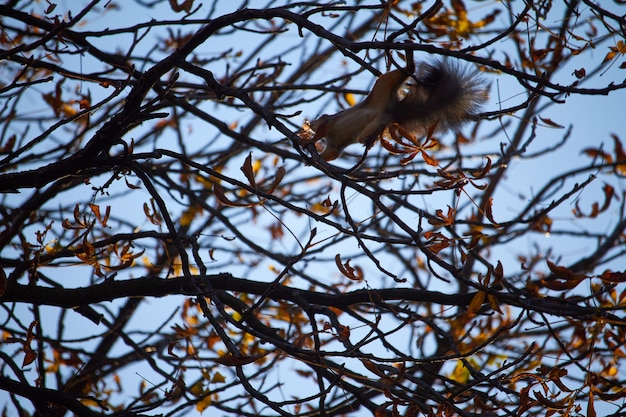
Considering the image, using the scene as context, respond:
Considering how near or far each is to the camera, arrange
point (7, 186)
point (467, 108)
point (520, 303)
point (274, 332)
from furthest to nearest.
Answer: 1. point (274, 332)
2. point (467, 108)
3. point (7, 186)
4. point (520, 303)

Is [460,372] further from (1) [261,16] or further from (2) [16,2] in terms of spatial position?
(2) [16,2]

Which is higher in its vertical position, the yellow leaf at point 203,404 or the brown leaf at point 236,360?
the yellow leaf at point 203,404

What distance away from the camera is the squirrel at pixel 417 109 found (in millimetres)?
2191

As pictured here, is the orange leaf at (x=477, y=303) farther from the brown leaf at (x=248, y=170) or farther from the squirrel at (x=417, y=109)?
the brown leaf at (x=248, y=170)

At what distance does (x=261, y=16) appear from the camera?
1873 millimetres

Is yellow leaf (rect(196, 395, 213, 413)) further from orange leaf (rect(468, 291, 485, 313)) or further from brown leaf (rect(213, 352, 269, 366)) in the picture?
orange leaf (rect(468, 291, 485, 313))

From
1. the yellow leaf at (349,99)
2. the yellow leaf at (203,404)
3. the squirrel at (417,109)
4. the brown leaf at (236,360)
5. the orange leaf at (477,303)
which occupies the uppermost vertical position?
the yellow leaf at (349,99)

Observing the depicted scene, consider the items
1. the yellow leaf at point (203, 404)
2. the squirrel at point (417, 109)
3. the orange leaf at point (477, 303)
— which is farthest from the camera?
the yellow leaf at point (203, 404)

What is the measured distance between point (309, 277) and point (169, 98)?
56.0 inches

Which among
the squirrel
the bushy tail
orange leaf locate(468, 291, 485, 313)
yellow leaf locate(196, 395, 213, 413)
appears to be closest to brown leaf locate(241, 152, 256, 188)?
the squirrel

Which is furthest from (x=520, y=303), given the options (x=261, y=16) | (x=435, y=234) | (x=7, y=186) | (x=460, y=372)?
(x=7, y=186)

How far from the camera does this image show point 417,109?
2.28 m

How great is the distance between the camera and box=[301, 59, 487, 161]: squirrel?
2.19 metres

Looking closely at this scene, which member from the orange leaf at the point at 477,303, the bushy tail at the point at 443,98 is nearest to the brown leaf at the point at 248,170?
the bushy tail at the point at 443,98
